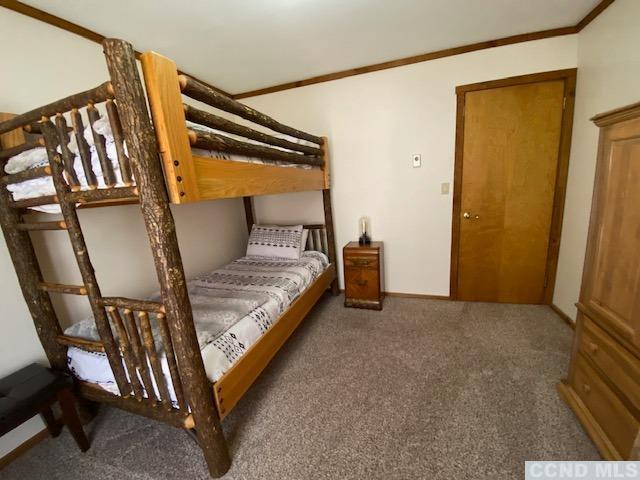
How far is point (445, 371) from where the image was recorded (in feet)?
5.74

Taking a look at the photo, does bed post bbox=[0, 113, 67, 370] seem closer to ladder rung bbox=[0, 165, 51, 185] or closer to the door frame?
ladder rung bbox=[0, 165, 51, 185]

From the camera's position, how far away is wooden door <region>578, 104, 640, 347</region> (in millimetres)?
1019

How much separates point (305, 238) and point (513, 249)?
2.00 meters

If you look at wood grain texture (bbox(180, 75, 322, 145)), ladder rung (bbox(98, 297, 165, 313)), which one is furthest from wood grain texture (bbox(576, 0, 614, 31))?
ladder rung (bbox(98, 297, 165, 313))

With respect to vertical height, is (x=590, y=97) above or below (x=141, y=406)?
above

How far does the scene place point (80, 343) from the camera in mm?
1320

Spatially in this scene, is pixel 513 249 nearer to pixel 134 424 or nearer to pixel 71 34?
pixel 134 424

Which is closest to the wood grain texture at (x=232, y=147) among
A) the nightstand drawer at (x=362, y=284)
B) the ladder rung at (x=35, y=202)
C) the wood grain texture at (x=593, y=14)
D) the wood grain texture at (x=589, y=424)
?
the ladder rung at (x=35, y=202)

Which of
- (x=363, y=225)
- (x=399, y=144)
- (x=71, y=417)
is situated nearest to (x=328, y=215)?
(x=363, y=225)

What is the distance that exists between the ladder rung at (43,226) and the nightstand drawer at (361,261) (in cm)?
203

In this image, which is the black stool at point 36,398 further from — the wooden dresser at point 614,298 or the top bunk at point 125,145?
the wooden dresser at point 614,298

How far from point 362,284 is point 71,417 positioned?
2175 millimetres

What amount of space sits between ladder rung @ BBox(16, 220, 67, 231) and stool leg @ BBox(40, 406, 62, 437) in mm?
981

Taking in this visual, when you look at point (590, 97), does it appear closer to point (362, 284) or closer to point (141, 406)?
point (362, 284)
